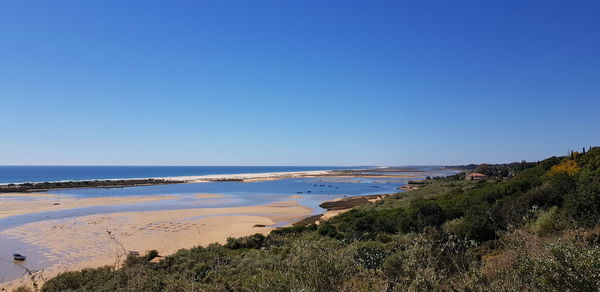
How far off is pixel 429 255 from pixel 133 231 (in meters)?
23.0

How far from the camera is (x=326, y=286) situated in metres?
4.53

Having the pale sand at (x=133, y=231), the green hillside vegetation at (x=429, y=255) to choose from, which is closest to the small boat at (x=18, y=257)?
the pale sand at (x=133, y=231)

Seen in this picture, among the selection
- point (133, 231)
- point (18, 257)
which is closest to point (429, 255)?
point (18, 257)

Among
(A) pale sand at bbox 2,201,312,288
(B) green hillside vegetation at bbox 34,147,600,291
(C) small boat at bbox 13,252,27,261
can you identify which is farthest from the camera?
(A) pale sand at bbox 2,201,312,288

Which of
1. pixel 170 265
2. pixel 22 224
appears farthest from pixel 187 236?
pixel 22 224

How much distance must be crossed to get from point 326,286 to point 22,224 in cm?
3046

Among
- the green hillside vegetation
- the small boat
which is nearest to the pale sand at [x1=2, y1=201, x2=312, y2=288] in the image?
the small boat

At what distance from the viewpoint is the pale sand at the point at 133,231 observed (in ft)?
57.6

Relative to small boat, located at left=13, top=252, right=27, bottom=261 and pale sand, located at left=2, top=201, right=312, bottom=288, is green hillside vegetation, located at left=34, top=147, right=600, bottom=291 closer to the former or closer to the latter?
pale sand, located at left=2, top=201, right=312, bottom=288

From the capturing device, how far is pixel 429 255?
4945 mm

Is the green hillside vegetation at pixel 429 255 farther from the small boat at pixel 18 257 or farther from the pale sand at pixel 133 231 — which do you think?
the small boat at pixel 18 257

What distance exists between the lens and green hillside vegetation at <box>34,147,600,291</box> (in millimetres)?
4219

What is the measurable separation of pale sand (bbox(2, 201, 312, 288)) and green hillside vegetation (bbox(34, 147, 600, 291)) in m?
3.89

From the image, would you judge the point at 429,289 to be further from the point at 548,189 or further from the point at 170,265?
the point at 548,189
